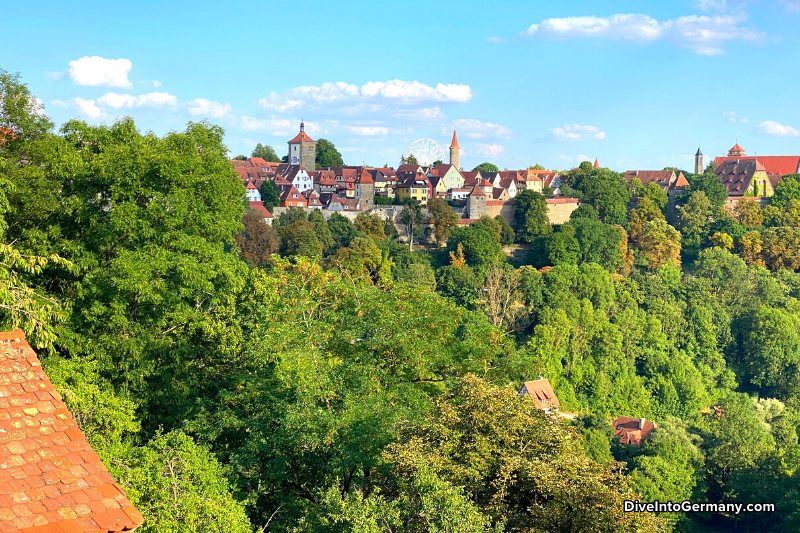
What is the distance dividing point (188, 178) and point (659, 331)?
141ft

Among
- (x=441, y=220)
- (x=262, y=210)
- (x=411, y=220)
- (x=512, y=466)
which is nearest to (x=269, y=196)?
(x=262, y=210)

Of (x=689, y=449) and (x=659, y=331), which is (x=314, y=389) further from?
(x=659, y=331)

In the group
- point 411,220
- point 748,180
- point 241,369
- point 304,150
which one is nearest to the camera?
point 241,369

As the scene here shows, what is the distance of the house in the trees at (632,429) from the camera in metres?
39.9

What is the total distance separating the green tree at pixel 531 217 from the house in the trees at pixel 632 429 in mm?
19182

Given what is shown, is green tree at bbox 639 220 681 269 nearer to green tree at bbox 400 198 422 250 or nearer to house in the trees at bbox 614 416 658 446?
green tree at bbox 400 198 422 250

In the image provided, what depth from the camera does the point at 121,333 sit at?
1411 cm

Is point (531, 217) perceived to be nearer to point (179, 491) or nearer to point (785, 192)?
point (785, 192)

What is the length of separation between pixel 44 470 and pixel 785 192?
7392 cm

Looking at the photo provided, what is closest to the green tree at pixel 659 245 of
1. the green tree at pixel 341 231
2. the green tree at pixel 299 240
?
the green tree at pixel 341 231

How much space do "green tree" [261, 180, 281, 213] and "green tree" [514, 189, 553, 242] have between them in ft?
62.0

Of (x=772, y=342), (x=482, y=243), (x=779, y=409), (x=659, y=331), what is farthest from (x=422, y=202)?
(x=779, y=409)

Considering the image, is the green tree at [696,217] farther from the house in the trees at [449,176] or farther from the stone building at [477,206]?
the house in the trees at [449,176]

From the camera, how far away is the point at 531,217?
61281 millimetres
